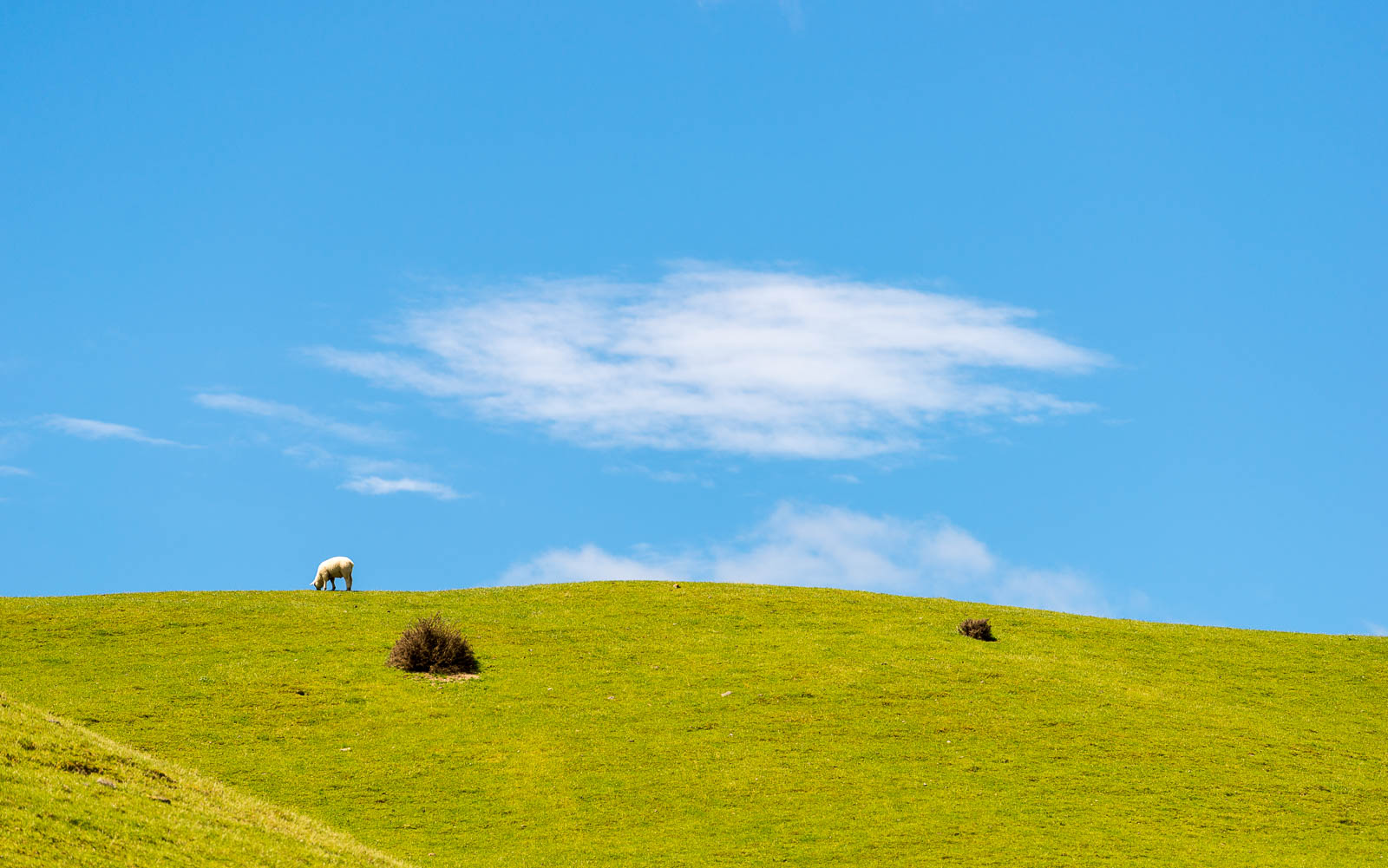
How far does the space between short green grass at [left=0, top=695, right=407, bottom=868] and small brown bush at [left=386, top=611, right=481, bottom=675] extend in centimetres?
1152

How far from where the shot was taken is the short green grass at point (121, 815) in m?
17.8

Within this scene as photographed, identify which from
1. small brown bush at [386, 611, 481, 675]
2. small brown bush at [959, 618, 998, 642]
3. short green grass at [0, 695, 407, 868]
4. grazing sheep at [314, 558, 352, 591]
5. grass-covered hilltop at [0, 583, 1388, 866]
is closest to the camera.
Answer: short green grass at [0, 695, 407, 868]

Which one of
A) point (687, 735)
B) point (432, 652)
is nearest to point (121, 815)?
point (687, 735)

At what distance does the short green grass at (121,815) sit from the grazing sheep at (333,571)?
2563 cm

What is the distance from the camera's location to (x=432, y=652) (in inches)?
1500

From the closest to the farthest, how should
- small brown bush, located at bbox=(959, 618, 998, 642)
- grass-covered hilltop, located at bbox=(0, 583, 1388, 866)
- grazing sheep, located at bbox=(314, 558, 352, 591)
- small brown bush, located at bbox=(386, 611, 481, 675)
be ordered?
grass-covered hilltop, located at bbox=(0, 583, 1388, 866), small brown bush, located at bbox=(386, 611, 481, 675), small brown bush, located at bbox=(959, 618, 998, 642), grazing sheep, located at bbox=(314, 558, 352, 591)

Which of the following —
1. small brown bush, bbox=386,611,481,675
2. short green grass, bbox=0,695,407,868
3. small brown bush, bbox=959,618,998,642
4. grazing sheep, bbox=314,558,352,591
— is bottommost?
short green grass, bbox=0,695,407,868

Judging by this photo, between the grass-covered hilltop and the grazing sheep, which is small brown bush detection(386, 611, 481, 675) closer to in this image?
the grass-covered hilltop

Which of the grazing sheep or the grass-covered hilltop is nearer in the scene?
the grass-covered hilltop

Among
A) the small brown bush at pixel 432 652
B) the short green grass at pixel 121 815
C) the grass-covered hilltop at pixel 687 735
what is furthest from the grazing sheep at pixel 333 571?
the short green grass at pixel 121 815

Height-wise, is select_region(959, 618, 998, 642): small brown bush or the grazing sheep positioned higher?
the grazing sheep

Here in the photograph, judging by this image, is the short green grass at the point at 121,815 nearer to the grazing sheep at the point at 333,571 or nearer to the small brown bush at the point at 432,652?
the small brown bush at the point at 432,652

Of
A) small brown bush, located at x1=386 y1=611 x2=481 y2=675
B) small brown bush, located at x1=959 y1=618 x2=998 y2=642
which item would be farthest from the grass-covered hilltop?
small brown bush, located at x1=386 y1=611 x2=481 y2=675

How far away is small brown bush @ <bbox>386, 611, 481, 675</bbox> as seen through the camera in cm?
3794
